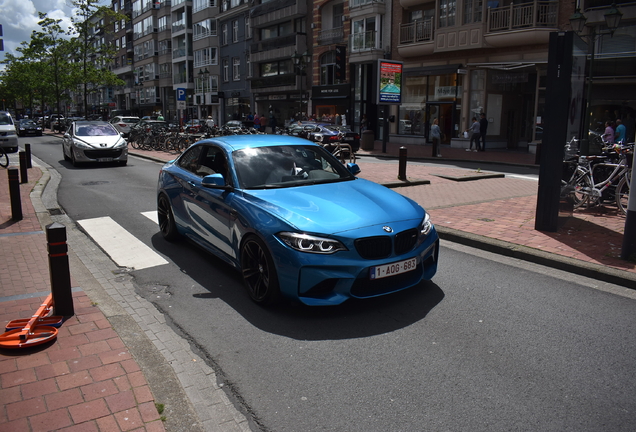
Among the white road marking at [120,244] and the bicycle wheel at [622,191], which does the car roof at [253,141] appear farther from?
the bicycle wheel at [622,191]

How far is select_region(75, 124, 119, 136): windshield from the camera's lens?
18453 mm

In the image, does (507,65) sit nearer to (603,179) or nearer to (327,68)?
(327,68)

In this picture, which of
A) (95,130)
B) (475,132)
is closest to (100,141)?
(95,130)

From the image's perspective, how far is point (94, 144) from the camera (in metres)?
17.6

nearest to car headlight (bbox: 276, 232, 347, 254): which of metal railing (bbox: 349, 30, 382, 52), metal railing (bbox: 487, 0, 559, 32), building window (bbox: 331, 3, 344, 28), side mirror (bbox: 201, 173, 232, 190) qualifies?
side mirror (bbox: 201, 173, 232, 190)

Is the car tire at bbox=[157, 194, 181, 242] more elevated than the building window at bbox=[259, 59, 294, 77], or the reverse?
the building window at bbox=[259, 59, 294, 77]

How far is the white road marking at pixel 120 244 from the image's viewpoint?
6.59 m

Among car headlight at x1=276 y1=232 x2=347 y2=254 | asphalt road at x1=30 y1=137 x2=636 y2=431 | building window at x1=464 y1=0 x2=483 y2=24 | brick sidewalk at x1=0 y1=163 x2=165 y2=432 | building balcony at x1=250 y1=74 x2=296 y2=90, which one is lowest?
asphalt road at x1=30 y1=137 x2=636 y2=431

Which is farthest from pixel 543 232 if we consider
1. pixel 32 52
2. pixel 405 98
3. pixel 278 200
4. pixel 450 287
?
pixel 32 52

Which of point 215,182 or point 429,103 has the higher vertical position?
point 429,103

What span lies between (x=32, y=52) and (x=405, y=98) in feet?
99.6

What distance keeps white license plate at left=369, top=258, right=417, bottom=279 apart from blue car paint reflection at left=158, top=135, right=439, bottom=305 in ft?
0.12

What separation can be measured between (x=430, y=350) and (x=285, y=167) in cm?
269

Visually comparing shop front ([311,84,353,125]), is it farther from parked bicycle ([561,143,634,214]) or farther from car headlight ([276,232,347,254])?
car headlight ([276,232,347,254])
